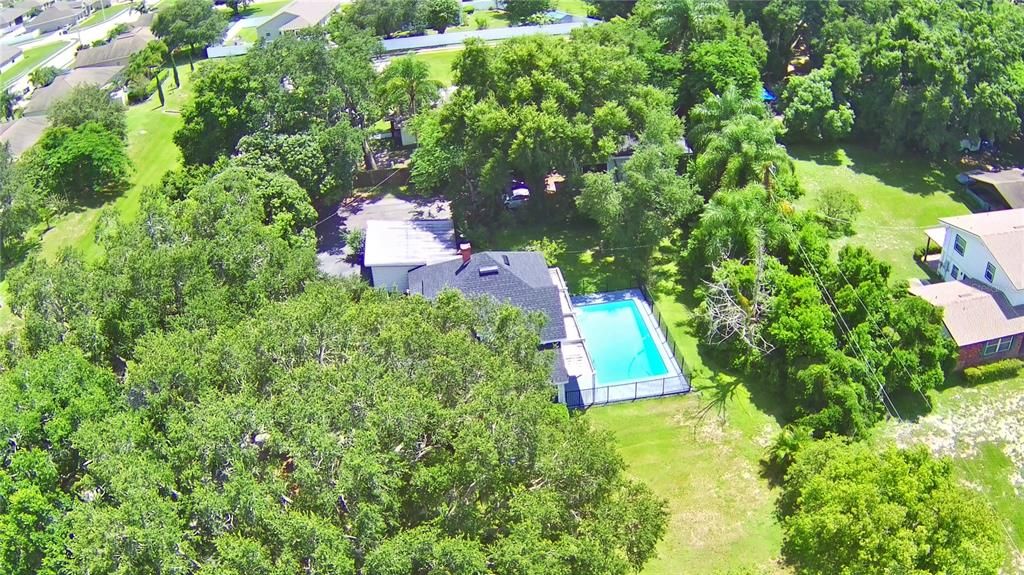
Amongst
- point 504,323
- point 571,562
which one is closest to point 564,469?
point 571,562

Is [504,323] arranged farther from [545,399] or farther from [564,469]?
[564,469]

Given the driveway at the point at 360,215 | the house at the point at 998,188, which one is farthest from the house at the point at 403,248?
the house at the point at 998,188

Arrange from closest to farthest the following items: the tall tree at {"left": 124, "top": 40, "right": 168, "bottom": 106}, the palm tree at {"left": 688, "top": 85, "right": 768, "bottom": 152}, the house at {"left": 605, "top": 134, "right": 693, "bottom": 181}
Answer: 1. the house at {"left": 605, "top": 134, "right": 693, "bottom": 181}
2. the palm tree at {"left": 688, "top": 85, "right": 768, "bottom": 152}
3. the tall tree at {"left": 124, "top": 40, "right": 168, "bottom": 106}

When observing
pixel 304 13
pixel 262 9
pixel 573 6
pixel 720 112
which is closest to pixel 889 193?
pixel 720 112

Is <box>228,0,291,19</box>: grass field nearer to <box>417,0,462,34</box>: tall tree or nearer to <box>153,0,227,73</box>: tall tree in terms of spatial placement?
<box>153,0,227,73</box>: tall tree

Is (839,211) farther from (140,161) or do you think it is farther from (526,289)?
(140,161)

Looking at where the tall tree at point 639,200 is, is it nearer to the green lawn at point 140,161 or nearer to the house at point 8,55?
the green lawn at point 140,161

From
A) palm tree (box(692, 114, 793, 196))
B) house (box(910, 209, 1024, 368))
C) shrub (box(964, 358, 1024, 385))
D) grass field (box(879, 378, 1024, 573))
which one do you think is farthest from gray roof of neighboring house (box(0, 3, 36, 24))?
shrub (box(964, 358, 1024, 385))
